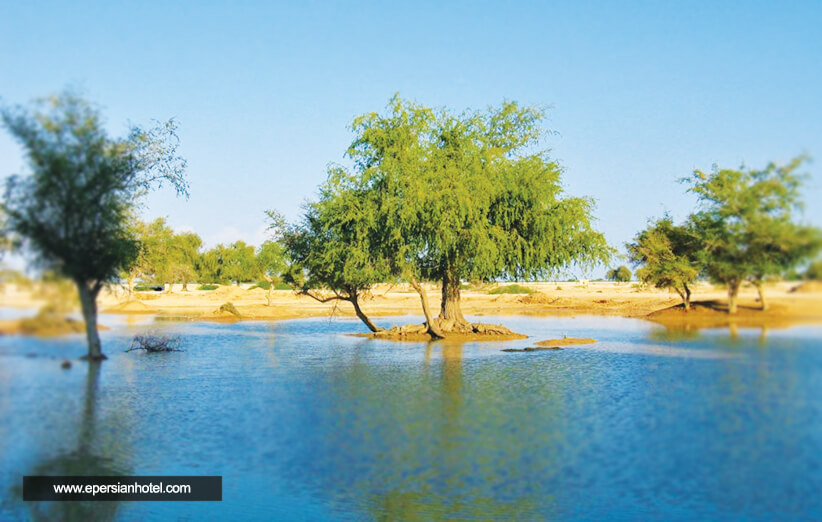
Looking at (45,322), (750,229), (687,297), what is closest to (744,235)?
(750,229)

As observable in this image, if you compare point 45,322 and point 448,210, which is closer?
point 45,322

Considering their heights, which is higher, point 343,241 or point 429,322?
point 343,241

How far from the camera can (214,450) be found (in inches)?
401

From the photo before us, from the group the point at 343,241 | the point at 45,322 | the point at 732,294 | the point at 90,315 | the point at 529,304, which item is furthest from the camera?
the point at 529,304

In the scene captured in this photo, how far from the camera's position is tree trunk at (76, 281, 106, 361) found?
6859mm

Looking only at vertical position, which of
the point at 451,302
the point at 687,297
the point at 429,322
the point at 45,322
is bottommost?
the point at 429,322

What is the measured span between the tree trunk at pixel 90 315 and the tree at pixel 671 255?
22.7 feet

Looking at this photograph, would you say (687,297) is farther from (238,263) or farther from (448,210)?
(238,263)

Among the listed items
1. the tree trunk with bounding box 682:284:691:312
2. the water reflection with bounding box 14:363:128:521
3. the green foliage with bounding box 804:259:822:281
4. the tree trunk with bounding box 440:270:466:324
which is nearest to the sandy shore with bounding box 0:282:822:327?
the green foliage with bounding box 804:259:822:281

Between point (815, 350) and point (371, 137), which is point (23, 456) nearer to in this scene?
point (815, 350)

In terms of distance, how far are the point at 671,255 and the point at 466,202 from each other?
1517cm

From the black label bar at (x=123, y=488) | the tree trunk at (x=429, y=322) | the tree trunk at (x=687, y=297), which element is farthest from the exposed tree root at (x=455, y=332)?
the black label bar at (x=123, y=488)

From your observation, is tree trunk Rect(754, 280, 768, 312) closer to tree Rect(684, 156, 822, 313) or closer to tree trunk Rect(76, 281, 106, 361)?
tree Rect(684, 156, 822, 313)

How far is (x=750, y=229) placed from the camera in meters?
7.29
